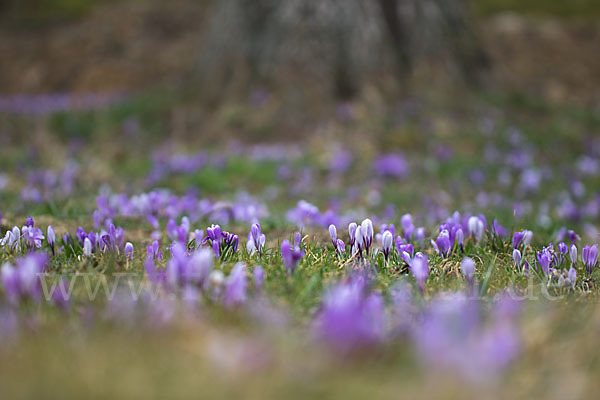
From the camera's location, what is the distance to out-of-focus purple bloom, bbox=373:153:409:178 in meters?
7.73

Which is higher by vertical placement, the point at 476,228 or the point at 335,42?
the point at 335,42

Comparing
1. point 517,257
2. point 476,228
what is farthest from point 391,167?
point 517,257

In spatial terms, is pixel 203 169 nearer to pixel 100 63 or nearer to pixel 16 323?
pixel 16 323

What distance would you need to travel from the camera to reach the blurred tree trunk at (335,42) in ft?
32.1

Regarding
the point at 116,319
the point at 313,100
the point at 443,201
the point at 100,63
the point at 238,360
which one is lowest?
the point at 238,360

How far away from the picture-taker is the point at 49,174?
6.66 meters

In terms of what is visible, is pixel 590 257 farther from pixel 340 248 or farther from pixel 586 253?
pixel 340 248

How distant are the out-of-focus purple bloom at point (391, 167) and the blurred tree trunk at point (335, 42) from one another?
2360 millimetres

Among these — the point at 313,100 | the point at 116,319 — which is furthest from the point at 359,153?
the point at 116,319

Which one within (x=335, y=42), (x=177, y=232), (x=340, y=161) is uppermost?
(x=335, y=42)

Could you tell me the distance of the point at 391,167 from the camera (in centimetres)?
777

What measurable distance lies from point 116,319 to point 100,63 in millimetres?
16905

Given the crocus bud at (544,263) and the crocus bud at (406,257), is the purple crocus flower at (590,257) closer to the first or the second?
the crocus bud at (544,263)

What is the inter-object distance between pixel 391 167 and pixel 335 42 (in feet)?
10.3
